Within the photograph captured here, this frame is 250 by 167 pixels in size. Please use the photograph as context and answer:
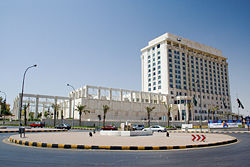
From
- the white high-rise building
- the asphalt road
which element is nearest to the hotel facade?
the white high-rise building

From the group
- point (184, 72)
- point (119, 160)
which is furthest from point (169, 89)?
point (119, 160)

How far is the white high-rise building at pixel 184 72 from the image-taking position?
97.4 meters

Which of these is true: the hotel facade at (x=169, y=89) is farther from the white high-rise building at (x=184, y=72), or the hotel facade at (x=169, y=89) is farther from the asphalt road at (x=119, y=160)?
the asphalt road at (x=119, y=160)

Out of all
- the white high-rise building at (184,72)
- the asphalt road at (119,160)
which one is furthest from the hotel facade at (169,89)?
the asphalt road at (119,160)

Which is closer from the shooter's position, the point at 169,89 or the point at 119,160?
the point at 119,160

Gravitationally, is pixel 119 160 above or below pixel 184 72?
below

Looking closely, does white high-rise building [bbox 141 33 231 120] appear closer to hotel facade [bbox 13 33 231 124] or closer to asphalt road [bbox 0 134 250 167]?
hotel facade [bbox 13 33 231 124]

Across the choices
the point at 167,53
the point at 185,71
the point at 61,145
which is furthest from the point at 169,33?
the point at 61,145

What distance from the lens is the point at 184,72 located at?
104 metres

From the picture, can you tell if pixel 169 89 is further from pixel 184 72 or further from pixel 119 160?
pixel 119 160

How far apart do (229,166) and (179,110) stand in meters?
85.7

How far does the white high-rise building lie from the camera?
3834 inches

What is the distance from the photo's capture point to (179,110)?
89.9 meters

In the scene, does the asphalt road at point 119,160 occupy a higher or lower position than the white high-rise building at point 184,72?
lower
